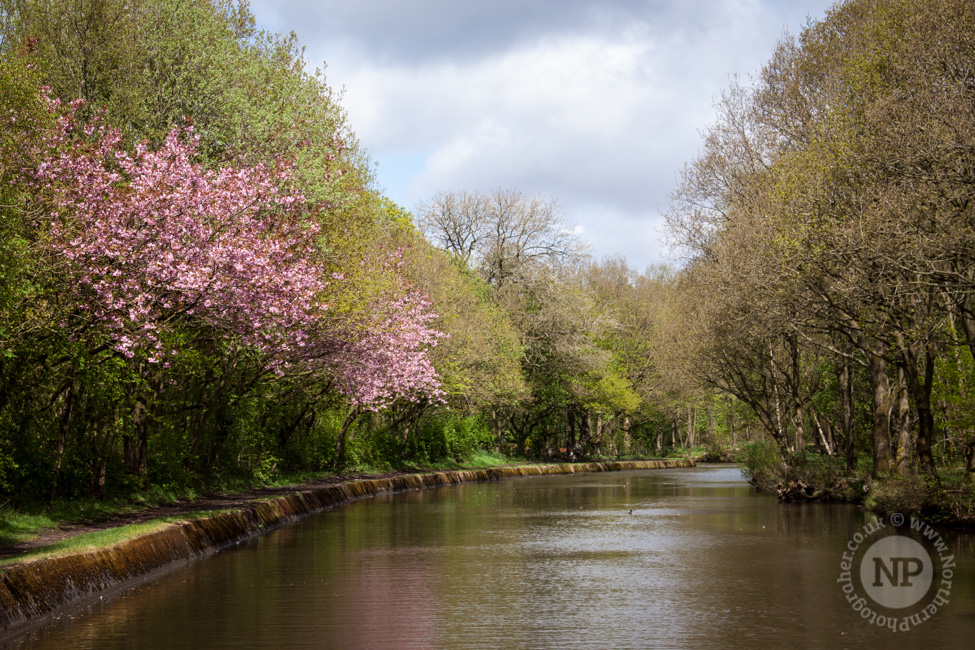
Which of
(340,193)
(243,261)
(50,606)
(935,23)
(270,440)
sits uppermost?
(935,23)

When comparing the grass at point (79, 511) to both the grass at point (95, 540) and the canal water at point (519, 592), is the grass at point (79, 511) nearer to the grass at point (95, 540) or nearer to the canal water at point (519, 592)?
the grass at point (95, 540)

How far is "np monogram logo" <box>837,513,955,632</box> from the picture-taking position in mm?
12352

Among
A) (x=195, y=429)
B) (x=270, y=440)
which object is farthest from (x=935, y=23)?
(x=270, y=440)

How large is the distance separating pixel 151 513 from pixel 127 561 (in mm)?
6155

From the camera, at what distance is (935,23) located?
20.9m

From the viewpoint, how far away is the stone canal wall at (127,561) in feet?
37.9

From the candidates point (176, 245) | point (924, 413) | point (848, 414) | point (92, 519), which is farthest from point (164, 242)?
point (848, 414)

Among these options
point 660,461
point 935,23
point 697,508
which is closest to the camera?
point 935,23

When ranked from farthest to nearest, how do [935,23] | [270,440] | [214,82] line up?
[270,440] < [214,82] < [935,23]

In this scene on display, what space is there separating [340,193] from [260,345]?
507 centimetres

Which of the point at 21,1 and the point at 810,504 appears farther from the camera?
the point at 810,504

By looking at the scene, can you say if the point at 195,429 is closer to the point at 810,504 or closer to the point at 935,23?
the point at 810,504

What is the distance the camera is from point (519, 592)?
13891mm

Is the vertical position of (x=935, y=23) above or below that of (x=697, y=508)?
above
